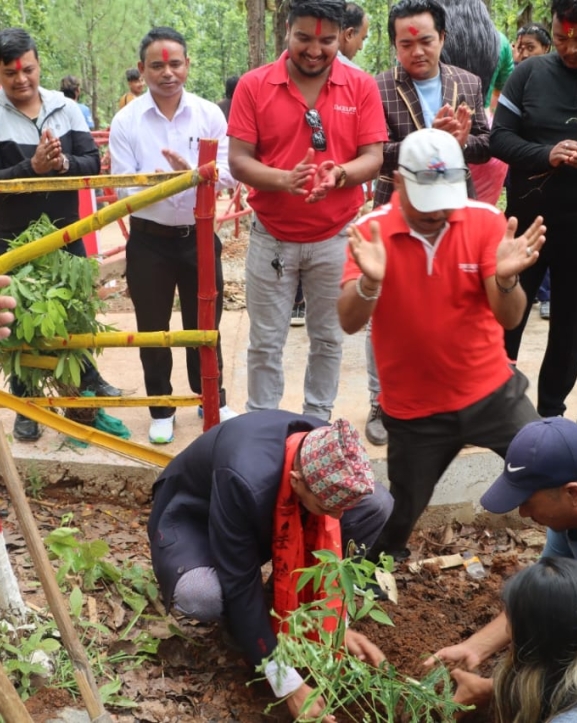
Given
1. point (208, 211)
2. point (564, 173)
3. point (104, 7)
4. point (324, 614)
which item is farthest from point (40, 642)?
point (104, 7)

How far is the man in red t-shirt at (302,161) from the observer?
12.2 feet

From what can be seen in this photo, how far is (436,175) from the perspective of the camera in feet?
9.36

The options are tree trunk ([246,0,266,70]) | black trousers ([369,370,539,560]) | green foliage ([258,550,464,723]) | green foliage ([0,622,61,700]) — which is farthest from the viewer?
tree trunk ([246,0,266,70])

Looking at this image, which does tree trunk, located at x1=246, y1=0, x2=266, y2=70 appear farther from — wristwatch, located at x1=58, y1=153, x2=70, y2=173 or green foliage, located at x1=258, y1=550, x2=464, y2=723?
green foliage, located at x1=258, y1=550, x2=464, y2=723

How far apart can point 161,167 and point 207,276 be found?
0.91 metres

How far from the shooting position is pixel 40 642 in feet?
9.18

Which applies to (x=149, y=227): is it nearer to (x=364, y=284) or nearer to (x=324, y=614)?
(x=364, y=284)

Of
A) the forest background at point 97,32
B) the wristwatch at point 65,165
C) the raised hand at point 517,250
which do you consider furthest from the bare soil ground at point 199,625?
the forest background at point 97,32

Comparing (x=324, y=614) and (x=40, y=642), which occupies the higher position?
(x=324, y=614)

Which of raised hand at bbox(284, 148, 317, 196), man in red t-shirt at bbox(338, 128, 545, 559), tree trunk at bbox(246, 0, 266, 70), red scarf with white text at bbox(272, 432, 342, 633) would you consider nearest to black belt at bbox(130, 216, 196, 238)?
raised hand at bbox(284, 148, 317, 196)

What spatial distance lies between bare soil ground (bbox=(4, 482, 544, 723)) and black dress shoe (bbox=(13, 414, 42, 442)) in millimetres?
324

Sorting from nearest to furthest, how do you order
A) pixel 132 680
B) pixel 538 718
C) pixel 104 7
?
pixel 538 718 < pixel 132 680 < pixel 104 7

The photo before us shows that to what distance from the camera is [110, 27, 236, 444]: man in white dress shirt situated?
4254 millimetres

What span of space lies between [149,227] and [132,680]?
221 cm
